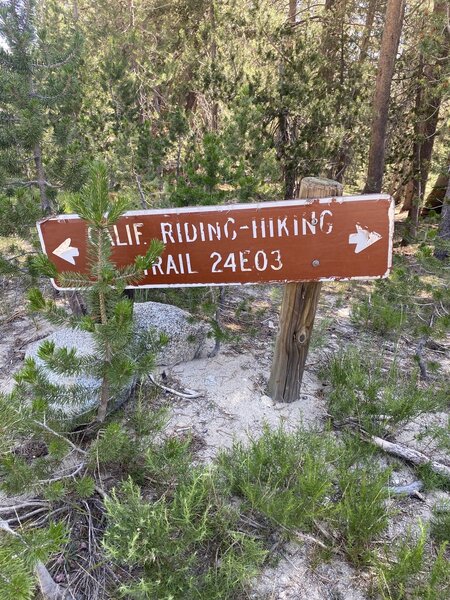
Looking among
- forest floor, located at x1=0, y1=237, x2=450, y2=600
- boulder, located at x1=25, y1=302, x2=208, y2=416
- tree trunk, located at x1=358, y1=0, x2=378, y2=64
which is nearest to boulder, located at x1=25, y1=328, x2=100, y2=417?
boulder, located at x1=25, y1=302, x2=208, y2=416

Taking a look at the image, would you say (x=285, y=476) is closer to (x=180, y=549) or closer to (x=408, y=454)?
(x=180, y=549)

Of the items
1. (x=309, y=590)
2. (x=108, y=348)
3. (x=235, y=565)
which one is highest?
(x=108, y=348)

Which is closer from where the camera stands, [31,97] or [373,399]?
[373,399]

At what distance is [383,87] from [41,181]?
5.51m

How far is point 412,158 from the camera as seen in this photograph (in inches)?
305

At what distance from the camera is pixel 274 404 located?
111 inches

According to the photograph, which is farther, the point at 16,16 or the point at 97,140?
the point at 97,140

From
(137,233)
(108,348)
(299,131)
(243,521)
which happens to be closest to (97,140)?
(299,131)

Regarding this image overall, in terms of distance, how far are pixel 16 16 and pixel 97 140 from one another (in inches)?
135

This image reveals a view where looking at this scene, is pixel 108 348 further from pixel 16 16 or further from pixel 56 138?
pixel 16 16

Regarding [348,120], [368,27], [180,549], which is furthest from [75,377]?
[368,27]

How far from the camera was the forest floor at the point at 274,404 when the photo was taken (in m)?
1.75

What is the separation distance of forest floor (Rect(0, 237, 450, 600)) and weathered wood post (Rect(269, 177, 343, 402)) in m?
0.13

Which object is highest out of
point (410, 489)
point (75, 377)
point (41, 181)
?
point (41, 181)
